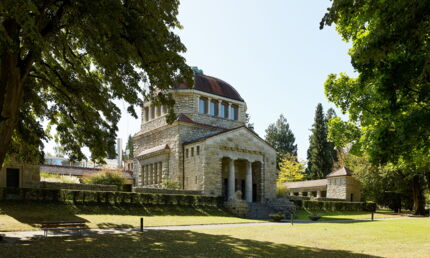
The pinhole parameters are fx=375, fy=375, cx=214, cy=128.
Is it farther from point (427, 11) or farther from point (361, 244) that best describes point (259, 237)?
point (427, 11)

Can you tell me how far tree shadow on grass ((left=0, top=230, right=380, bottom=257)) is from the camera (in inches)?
460

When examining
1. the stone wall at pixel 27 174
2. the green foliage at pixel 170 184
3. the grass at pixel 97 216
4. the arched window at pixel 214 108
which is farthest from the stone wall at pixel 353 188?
the stone wall at pixel 27 174

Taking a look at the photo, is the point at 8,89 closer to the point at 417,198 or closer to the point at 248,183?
the point at 248,183

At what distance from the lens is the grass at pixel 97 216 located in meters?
19.4

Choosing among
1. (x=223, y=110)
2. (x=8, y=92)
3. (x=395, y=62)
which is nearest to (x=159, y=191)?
(x=223, y=110)

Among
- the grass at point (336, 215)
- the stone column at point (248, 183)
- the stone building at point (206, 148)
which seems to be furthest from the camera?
the stone column at point (248, 183)

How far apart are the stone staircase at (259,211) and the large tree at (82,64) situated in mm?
18188

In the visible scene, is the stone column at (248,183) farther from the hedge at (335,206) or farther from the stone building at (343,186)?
the stone building at (343,186)

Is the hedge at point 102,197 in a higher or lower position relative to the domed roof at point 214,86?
lower

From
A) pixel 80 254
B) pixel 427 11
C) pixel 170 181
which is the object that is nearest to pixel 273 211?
pixel 170 181

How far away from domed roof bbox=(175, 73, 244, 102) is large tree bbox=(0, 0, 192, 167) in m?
24.1

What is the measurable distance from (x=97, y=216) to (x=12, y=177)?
7.55 m

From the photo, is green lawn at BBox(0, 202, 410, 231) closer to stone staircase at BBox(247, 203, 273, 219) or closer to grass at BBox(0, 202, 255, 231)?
grass at BBox(0, 202, 255, 231)

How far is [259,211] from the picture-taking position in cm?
3453
